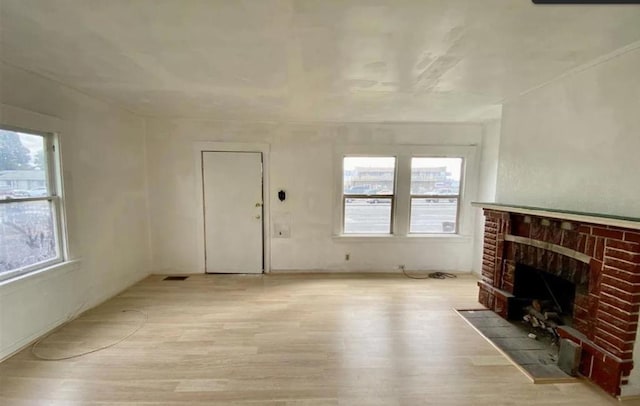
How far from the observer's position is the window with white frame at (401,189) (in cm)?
419

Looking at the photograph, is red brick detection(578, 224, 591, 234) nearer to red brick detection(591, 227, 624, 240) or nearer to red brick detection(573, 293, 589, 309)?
red brick detection(591, 227, 624, 240)

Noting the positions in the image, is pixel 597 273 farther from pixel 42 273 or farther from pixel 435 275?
pixel 42 273

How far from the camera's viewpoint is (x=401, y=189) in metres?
4.23

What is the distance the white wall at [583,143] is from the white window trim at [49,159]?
4.59m

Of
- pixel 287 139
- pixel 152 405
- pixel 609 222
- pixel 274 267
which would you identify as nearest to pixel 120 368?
pixel 152 405

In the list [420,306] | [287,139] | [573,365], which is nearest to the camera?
[573,365]

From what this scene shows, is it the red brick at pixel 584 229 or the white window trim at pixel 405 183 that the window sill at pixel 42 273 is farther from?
the red brick at pixel 584 229

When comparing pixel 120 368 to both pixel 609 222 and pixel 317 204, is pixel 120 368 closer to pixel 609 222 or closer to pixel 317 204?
pixel 317 204

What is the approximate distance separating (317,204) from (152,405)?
9.87ft

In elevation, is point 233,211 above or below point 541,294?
above

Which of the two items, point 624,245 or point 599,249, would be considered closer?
point 624,245

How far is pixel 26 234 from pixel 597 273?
4647 millimetres

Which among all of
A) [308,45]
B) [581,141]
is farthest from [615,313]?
[308,45]

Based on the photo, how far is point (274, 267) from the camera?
4.27 meters
